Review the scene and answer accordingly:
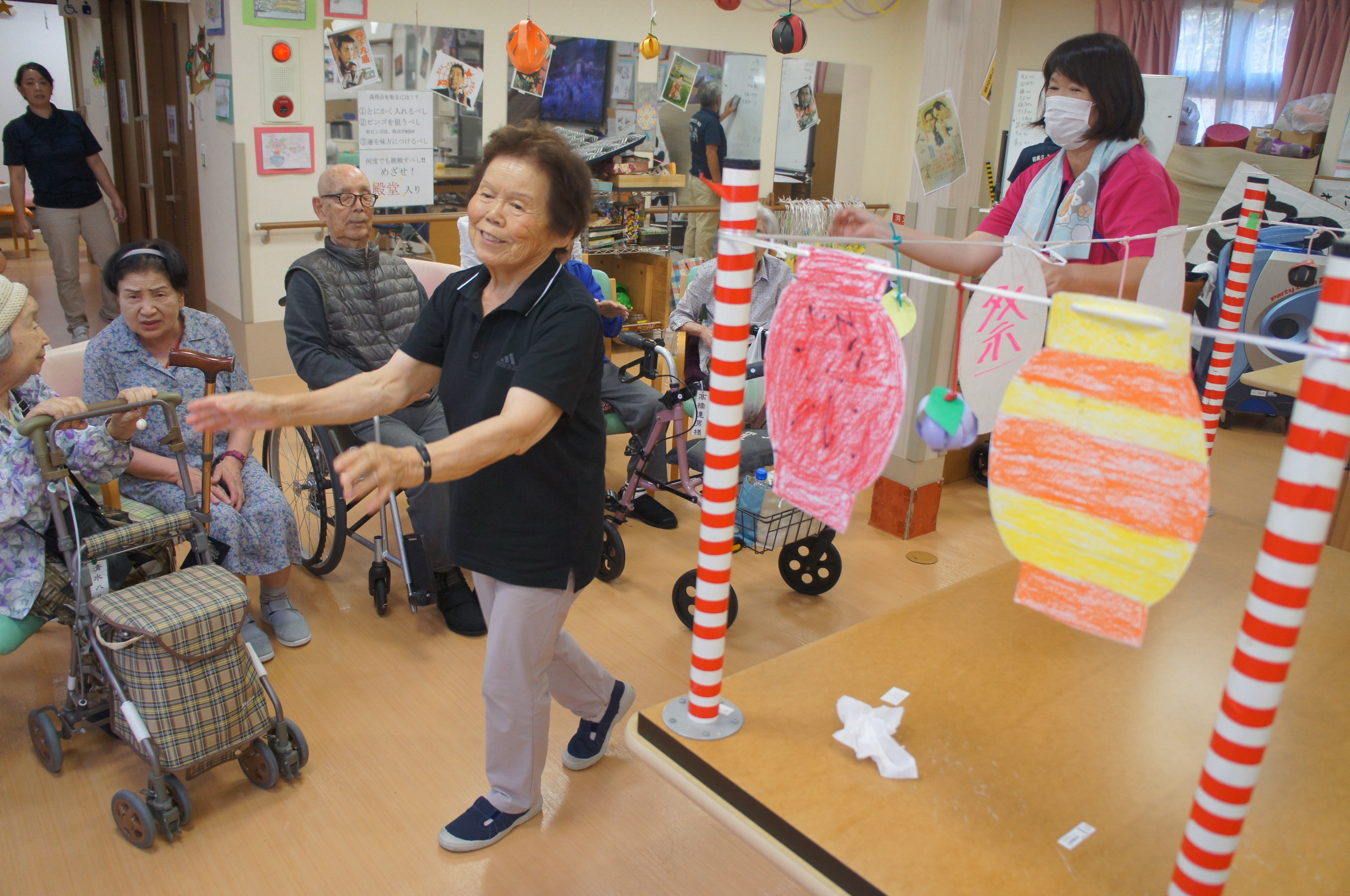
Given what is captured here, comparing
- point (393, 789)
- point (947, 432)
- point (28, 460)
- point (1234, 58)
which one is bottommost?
point (393, 789)

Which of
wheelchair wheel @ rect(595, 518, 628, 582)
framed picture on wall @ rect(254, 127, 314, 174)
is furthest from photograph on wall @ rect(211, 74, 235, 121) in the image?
wheelchair wheel @ rect(595, 518, 628, 582)

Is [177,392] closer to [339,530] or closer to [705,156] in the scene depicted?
[339,530]

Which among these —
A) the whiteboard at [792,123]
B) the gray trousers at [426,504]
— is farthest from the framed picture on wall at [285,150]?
the whiteboard at [792,123]

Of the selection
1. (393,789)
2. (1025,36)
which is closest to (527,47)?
(393,789)

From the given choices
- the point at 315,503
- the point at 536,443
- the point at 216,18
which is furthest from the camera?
the point at 216,18

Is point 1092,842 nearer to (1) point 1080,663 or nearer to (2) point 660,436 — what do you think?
(1) point 1080,663

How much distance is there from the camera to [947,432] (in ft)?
4.11

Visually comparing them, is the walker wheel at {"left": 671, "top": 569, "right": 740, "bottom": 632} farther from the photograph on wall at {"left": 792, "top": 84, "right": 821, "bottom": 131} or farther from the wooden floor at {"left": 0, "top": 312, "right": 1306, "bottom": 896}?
the photograph on wall at {"left": 792, "top": 84, "right": 821, "bottom": 131}

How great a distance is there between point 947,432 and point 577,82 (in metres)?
5.53

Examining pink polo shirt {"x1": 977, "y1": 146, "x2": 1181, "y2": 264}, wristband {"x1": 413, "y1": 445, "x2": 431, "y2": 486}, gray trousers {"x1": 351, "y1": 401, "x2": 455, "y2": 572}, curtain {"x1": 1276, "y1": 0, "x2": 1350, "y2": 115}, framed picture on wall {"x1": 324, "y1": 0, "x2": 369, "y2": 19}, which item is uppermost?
curtain {"x1": 1276, "y1": 0, "x2": 1350, "y2": 115}

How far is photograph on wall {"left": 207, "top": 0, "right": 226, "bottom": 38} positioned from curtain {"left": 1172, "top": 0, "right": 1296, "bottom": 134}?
6368 mm

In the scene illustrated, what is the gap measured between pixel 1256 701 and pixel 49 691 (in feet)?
9.44

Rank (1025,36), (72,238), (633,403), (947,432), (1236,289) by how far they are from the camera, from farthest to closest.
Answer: (1025,36) → (72,238) → (633,403) → (1236,289) → (947,432)

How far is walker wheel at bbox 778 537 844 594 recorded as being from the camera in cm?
333
